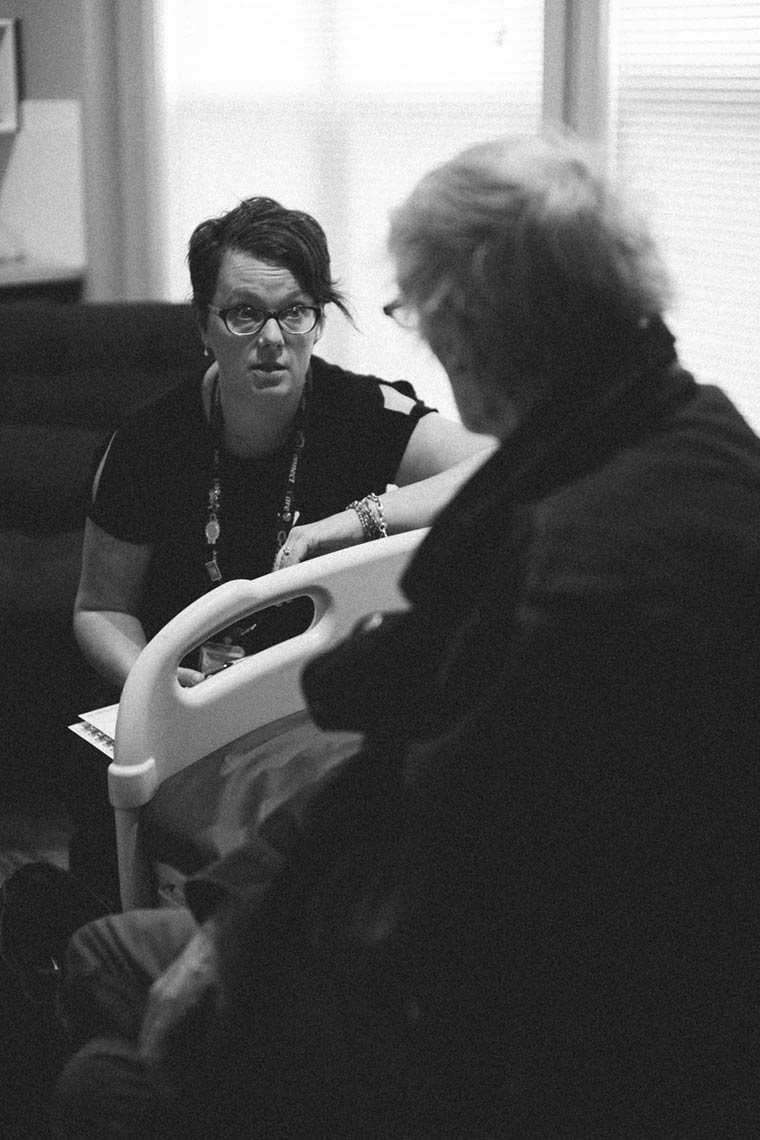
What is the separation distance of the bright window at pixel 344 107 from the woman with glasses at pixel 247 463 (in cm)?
99

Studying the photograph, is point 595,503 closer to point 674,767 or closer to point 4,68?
point 674,767

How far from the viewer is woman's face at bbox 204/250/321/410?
2.09 m

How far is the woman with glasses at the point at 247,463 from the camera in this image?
82.7 inches

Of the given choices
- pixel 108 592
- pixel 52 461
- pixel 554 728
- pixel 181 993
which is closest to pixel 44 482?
pixel 52 461

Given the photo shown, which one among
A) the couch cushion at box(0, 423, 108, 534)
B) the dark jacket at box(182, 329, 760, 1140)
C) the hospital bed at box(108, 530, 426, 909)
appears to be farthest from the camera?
the couch cushion at box(0, 423, 108, 534)

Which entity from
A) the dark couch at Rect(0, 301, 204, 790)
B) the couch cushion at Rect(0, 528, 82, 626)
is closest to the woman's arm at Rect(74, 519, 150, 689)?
the dark couch at Rect(0, 301, 204, 790)

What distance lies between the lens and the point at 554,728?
1038 mm

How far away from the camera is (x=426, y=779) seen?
3.59ft

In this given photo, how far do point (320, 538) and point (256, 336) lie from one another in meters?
0.30

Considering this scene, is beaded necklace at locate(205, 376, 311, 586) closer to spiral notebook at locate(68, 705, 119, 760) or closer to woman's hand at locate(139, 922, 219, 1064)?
spiral notebook at locate(68, 705, 119, 760)

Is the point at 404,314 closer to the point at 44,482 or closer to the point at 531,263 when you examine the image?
the point at 531,263

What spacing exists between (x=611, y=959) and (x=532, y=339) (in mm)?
475

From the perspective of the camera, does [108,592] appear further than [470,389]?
Yes

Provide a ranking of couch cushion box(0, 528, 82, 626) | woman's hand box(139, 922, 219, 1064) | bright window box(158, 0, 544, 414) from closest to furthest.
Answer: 1. woman's hand box(139, 922, 219, 1064)
2. couch cushion box(0, 528, 82, 626)
3. bright window box(158, 0, 544, 414)
